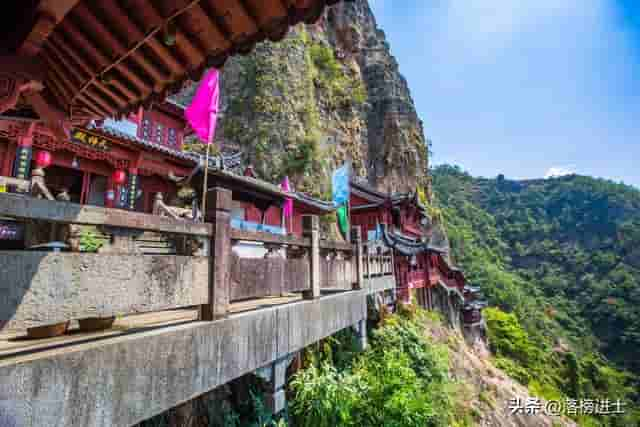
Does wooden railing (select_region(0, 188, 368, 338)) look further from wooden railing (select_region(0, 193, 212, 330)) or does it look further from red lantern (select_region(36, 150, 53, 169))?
red lantern (select_region(36, 150, 53, 169))

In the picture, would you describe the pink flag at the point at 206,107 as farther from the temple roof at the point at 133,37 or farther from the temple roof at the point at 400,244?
the temple roof at the point at 400,244

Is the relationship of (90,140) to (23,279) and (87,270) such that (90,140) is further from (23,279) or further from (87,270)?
(23,279)

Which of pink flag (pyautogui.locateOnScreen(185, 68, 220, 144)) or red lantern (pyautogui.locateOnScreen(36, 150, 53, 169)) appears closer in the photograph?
pink flag (pyautogui.locateOnScreen(185, 68, 220, 144))

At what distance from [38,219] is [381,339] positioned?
9.98 metres

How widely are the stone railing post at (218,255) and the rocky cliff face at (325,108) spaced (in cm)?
1891

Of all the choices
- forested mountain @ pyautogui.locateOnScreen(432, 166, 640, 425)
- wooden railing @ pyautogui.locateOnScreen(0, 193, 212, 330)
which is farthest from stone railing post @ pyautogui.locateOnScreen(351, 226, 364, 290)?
forested mountain @ pyautogui.locateOnScreen(432, 166, 640, 425)

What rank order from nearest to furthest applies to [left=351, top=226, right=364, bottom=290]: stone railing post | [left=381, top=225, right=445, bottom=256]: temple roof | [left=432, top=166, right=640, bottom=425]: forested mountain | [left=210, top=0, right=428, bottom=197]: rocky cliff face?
[left=351, top=226, right=364, bottom=290]: stone railing post
[left=381, top=225, right=445, bottom=256]: temple roof
[left=210, top=0, right=428, bottom=197]: rocky cliff face
[left=432, top=166, right=640, bottom=425]: forested mountain

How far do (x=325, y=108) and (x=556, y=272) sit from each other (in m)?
68.2

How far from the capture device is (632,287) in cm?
5519

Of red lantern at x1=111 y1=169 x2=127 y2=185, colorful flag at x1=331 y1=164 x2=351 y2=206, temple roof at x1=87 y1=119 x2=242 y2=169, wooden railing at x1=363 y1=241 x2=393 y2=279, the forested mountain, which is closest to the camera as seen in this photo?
wooden railing at x1=363 y1=241 x2=393 y2=279

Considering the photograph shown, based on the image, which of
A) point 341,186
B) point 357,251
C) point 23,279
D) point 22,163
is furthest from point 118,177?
point 23,279

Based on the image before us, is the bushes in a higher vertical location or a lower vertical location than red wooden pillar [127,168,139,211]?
lower

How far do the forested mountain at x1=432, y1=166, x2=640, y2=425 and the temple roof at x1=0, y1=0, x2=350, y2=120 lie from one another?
3347 centimetres

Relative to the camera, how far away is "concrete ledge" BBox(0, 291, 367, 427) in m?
2.13
